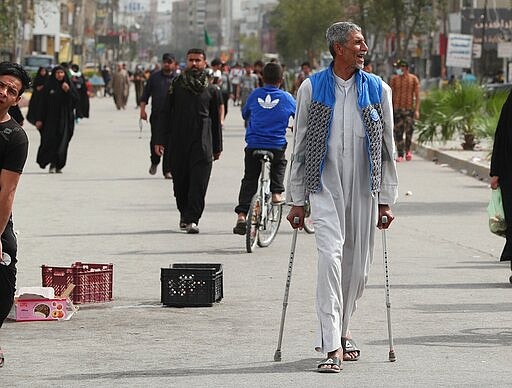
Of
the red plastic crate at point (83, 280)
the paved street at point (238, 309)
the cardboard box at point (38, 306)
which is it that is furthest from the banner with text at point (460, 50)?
the cardboard box at point (38, 306)

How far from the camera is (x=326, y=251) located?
873 cm

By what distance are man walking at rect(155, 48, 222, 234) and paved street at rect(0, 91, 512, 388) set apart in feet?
1.44

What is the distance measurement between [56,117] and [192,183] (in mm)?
10706

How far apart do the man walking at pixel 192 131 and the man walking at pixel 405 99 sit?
1295cm

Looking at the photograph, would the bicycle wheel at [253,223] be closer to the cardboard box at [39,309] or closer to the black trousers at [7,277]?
the cardboard box at [39,309]

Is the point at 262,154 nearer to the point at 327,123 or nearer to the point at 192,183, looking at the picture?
the point at 192,183

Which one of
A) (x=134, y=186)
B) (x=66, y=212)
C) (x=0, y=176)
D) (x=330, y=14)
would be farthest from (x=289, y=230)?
(x=330, y=14)

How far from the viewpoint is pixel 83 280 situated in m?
11.5

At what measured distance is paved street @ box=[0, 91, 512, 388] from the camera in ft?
29.0

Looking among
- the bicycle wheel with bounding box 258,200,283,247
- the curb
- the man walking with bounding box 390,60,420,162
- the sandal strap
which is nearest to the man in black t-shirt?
the sandal strap

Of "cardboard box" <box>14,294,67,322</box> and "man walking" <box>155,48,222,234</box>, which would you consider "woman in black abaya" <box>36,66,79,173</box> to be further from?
"cardboard box" <box>14,294,67,322</box>

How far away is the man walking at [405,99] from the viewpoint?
29844 mm

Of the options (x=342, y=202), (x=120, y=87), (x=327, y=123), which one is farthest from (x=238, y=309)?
(x=120, y=87)

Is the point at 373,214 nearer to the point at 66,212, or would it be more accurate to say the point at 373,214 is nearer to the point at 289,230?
the point at 289,230
